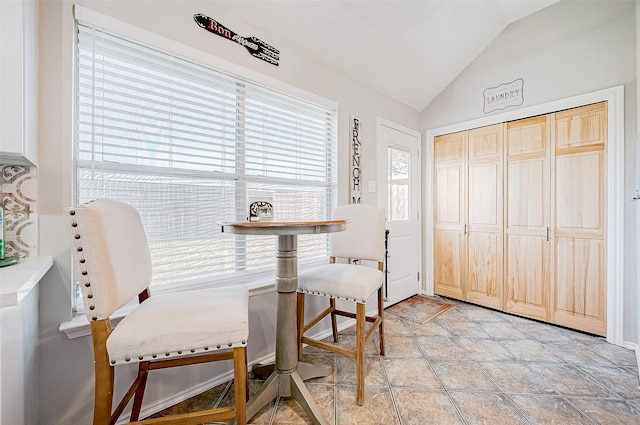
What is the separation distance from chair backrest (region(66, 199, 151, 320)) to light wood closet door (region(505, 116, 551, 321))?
10.8 feet

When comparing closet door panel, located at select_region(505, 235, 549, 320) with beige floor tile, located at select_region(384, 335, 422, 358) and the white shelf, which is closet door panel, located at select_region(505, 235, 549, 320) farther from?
the white shelf

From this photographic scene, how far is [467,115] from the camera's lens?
10.1 feet

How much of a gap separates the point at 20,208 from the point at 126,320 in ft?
2.34

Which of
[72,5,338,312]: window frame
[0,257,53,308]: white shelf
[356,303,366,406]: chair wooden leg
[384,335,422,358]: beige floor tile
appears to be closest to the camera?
[0,257,53,308]: white shelf

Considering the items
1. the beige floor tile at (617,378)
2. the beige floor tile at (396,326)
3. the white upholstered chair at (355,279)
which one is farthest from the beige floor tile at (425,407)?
the beige floor tile at (617,378)

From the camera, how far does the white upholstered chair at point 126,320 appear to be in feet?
2.96

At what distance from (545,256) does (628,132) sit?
1.19 metres

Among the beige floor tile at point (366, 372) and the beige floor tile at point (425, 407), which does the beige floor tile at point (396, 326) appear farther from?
the beige floor tile at point (425, 407)

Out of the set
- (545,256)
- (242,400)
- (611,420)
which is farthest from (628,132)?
(242,400)

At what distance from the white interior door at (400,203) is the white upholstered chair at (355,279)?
862mm

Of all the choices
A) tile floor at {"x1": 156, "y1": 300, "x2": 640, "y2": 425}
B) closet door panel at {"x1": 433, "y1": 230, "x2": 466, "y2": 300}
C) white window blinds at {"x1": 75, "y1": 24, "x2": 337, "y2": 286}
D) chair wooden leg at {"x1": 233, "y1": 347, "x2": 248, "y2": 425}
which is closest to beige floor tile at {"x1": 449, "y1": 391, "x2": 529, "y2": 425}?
tile floor at {"x1": 156, "y1": 300, "x2": 640, "y2": 425}

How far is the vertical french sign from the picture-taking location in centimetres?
255

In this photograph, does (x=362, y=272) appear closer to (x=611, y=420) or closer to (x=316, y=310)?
(x=316, y=310)

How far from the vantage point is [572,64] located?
2402 mm
